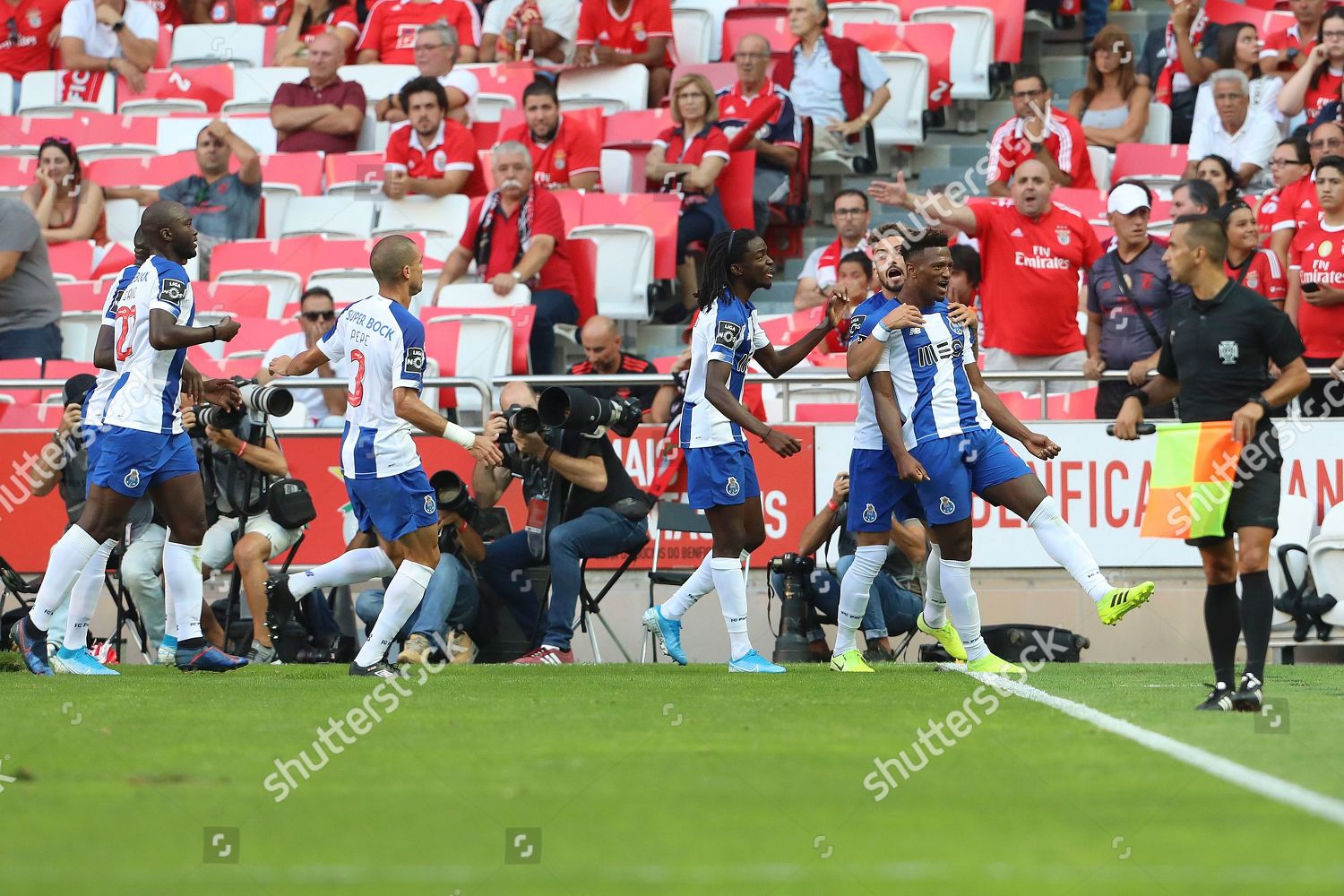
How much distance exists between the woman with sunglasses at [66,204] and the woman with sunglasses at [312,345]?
349 cm

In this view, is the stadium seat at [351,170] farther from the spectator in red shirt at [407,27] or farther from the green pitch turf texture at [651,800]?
the green pitch turf texture at [651,800]

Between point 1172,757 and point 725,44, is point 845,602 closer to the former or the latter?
point 1172,757

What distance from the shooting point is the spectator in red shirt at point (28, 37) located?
62.5ft

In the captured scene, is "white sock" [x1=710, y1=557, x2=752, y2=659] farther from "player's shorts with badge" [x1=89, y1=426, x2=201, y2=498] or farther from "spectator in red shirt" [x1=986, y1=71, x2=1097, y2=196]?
"spectator in red shirt" [x1=986, y1=71, x2=1097, y2=196]

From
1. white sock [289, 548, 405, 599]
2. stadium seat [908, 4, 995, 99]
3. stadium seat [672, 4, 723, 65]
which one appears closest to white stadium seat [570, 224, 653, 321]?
stadium seat [672, 4, 723, 65]

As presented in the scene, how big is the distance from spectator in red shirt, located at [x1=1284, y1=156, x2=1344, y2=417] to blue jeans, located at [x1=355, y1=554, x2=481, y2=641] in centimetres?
565

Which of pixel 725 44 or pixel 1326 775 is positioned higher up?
pixel 725 44

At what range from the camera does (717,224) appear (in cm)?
1459

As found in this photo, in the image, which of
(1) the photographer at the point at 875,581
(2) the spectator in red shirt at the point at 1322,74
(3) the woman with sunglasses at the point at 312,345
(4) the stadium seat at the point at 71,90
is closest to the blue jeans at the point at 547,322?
(3) the woman with sunglasses at the point at 312,345

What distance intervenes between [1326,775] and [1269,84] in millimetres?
10634

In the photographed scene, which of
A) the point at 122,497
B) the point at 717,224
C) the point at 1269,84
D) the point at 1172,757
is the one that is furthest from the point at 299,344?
the point at 1172,757

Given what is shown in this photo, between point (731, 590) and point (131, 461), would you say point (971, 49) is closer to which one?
point (731, 590)

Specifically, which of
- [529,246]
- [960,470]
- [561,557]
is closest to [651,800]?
[960,470]

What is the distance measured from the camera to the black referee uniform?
7152mm
